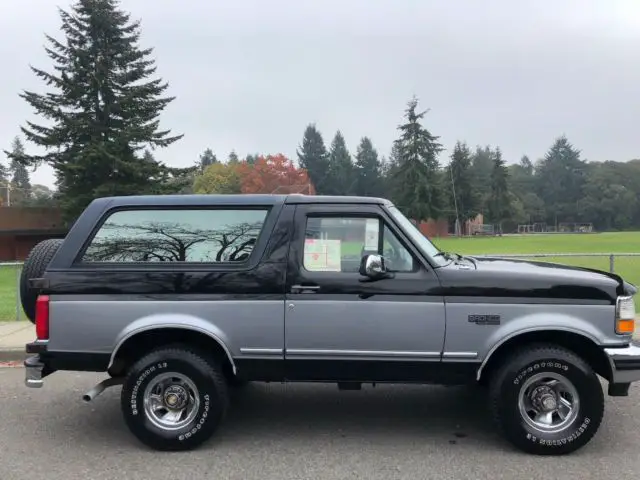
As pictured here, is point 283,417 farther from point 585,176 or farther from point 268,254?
point 585,176

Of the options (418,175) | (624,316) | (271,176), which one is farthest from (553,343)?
(271,176)

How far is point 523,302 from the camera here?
437 centimetres

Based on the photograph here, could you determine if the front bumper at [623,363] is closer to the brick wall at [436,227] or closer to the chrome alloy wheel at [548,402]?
the chrome alloy wheel at [548,402]

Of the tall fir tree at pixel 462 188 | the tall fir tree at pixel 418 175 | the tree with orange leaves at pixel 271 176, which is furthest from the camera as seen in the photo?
the tree with orange leaves at pixel 271 176

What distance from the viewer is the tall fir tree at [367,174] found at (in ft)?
339

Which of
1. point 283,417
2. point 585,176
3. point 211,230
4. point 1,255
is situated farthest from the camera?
point 585,176

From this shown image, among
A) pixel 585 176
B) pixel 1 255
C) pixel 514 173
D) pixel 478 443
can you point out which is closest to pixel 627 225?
pixel 585 176

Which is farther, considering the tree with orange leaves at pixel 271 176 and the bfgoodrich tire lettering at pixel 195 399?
the tree with orange leaves at pixel 271 176

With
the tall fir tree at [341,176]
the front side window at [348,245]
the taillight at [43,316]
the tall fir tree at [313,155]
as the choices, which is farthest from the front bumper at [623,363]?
the tall fir tree at [313,155]

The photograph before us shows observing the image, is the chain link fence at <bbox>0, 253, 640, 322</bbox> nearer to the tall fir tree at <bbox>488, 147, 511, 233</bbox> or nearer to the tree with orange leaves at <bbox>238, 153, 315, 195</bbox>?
the tree with orange leaves at <bbox>238, 153, 315, 195</bbox>

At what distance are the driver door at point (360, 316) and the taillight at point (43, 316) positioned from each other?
184cm

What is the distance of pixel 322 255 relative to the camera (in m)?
4.55

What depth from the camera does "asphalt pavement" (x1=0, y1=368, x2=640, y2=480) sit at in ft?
13.6

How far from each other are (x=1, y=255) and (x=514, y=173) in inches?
5103
